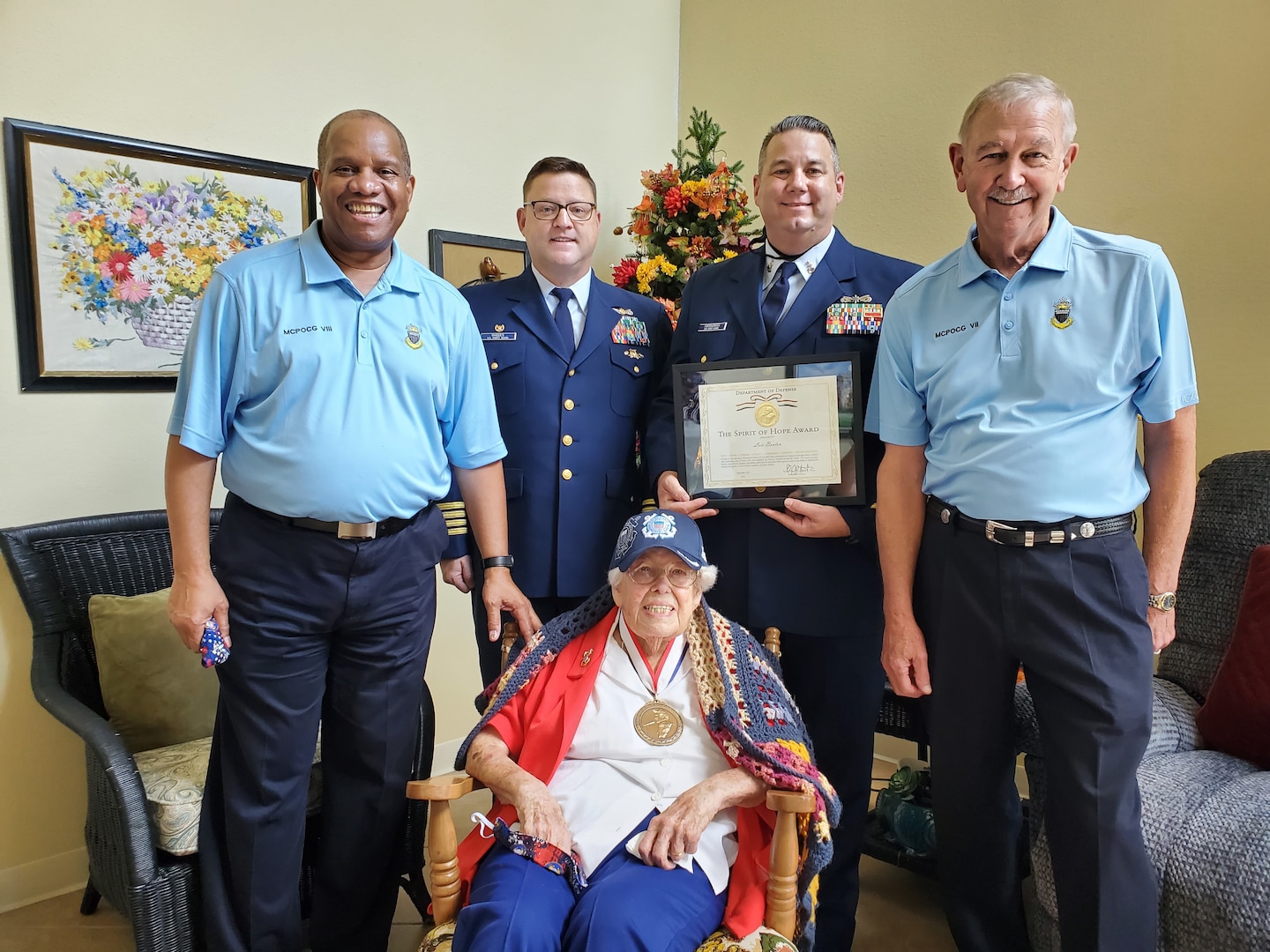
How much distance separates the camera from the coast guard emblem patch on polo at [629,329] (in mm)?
2180

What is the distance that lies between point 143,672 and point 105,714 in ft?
0.59

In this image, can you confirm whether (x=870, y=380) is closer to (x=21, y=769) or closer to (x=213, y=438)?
(x=213, y=438)

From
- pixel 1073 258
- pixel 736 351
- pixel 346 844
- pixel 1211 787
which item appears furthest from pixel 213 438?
pixel 1211 787

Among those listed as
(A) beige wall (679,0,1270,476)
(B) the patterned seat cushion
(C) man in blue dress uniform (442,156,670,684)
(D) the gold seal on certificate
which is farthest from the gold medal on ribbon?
(A) beige wall (679,0,1270,476)

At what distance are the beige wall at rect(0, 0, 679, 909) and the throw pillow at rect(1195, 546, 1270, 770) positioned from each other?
2507 mm

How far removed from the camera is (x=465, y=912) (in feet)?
4.95

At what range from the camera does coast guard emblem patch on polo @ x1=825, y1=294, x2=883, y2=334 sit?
1938 mm

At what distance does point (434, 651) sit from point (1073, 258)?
103 inches

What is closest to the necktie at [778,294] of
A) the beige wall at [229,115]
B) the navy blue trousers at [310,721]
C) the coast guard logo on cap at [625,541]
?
the coast guard logo on cap at [625,541]

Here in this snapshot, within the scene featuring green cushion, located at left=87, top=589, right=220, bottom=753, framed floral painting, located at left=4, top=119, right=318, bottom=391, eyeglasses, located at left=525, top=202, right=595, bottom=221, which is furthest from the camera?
framed floral painting, located at left=4, top=119, right=318, bottom=391

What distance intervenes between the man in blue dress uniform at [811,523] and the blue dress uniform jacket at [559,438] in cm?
14

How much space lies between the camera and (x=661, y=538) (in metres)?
1.75

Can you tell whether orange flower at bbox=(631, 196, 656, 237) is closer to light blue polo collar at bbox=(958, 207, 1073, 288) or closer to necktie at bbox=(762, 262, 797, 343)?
necktie at bbox=(762, 262, 797, 343)

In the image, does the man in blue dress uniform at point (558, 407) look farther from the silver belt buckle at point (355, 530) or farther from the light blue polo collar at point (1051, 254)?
the light blue polo collar at point (1051, 254)
